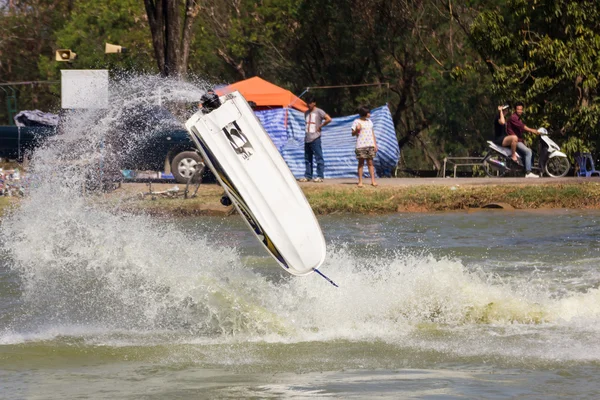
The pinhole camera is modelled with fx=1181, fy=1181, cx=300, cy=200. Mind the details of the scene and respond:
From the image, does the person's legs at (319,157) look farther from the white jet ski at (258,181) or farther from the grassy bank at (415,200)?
the white jet ski at (258,181)

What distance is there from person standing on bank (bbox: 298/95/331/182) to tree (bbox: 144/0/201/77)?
3329mm

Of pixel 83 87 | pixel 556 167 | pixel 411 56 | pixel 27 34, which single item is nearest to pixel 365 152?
pixel 556 167

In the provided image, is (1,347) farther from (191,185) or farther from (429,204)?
(191,185)

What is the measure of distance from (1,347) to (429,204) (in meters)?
10.8

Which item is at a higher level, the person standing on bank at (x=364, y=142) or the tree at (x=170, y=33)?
the tree at (x=170, y=33)

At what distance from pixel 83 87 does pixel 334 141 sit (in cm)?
669

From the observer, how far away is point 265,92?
87.5 ft

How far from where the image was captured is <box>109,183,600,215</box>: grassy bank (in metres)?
18.5

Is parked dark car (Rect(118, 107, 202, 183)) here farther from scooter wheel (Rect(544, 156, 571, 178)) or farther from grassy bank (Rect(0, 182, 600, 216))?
scooter wheel (Rect(544, 156, 571, 178))

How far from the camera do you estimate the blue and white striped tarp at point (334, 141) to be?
24.0 metres

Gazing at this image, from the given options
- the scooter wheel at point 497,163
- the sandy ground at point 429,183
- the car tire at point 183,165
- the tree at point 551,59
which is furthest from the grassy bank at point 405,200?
the scooter wheel at point 497,163

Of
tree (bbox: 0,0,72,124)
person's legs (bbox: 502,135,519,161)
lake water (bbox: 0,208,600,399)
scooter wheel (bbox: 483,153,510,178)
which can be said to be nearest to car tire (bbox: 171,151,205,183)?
scooter wheel (bbox: 483,153,510,178)

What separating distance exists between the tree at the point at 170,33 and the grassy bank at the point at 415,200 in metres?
5.36

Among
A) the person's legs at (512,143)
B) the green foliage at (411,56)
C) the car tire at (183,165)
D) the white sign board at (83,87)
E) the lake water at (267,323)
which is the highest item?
the green foliage at (411,56)
